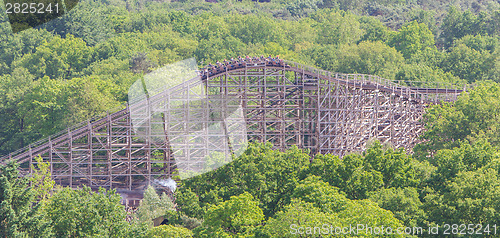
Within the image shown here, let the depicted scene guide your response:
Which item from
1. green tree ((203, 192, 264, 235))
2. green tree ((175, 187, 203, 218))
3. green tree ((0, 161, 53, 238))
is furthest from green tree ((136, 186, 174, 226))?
green tree ((0, 161, 53, 238))

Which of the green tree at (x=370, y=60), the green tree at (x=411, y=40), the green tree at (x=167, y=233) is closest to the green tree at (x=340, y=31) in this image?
the green tree at (x=411, y=40)

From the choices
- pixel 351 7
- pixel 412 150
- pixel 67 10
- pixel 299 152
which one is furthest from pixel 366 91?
pixel 351 7

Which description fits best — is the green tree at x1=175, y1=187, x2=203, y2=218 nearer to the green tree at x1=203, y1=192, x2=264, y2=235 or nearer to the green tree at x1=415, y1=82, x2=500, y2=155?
the green tree at x1=203, y1=192, x2=264, y2=235

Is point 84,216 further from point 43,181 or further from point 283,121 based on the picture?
point 283,121

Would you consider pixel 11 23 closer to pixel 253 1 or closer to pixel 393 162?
pixel 253 1

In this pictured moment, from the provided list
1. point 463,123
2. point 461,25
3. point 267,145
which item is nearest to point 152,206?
point 267,145
